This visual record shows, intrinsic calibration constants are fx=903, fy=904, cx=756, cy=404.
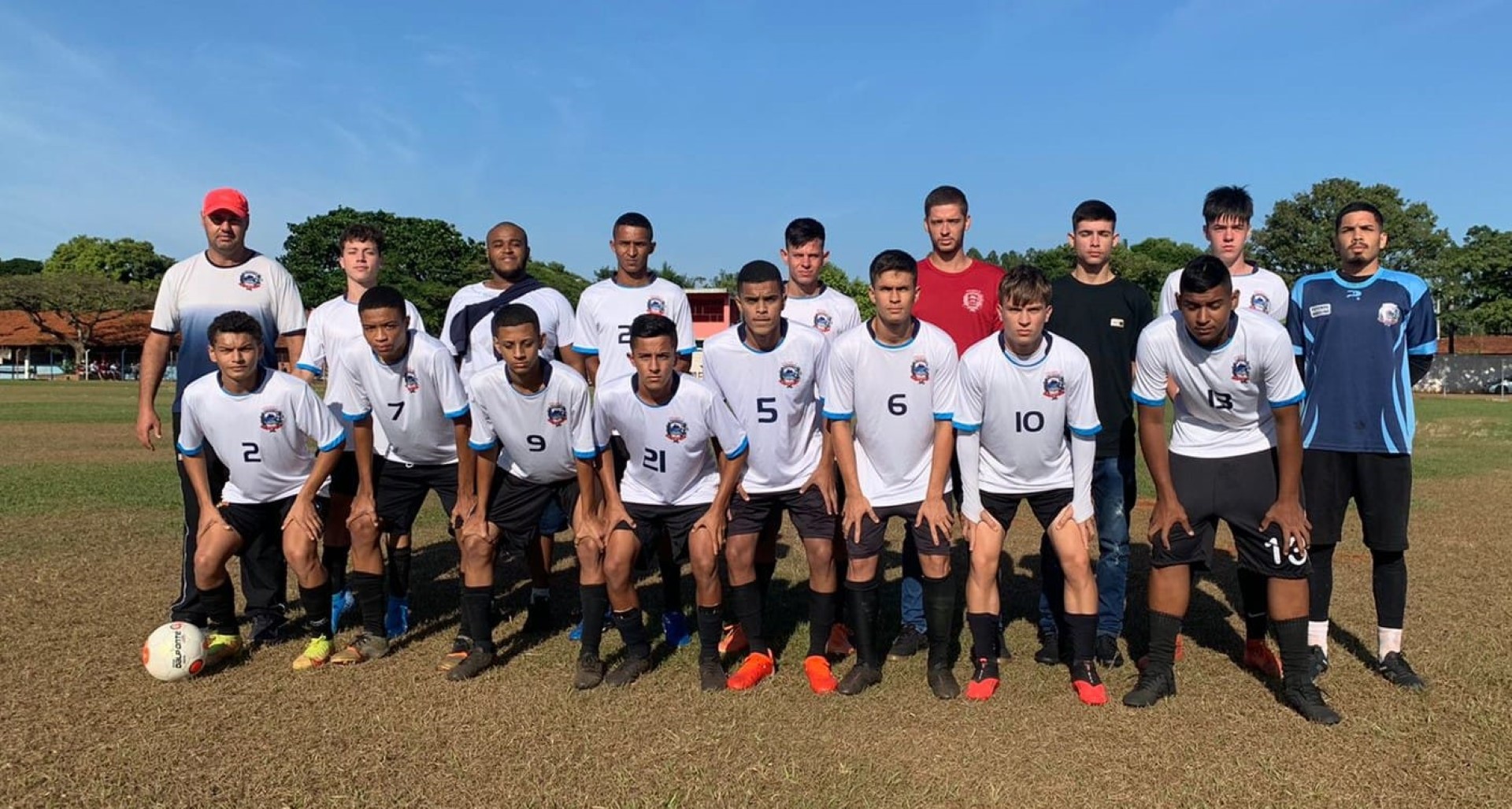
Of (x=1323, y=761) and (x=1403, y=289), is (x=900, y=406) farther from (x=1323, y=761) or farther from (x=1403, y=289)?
(x=1403, y=289)

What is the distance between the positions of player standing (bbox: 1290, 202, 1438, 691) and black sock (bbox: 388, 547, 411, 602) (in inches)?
214

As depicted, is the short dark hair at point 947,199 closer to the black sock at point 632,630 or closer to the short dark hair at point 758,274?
the short dark hair at point 758,274

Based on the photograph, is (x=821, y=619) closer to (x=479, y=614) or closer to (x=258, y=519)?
(x=479, y=614)

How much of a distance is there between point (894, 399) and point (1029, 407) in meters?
0.70

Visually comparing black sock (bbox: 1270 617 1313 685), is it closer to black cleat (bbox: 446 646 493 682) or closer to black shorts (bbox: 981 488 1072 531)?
black shorts (bbox: 981 488 1072 531)

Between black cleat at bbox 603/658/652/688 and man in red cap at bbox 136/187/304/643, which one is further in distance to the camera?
man in red cap at bbox 136/187/304/643

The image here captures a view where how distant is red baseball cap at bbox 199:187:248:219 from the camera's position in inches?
221

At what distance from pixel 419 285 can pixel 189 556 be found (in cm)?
5387

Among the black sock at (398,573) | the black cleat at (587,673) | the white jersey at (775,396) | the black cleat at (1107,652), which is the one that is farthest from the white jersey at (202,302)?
the black cleat at (1107,652)

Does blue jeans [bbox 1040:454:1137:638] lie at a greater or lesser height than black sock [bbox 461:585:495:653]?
greater

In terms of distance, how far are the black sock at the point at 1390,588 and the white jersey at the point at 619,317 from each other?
420 centimetres

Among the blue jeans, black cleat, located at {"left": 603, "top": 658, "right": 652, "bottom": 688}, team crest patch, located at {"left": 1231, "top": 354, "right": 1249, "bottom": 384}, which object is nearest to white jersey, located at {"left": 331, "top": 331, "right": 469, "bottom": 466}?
black cleat, located at {"left": 603, "top": 658, "right": 652, "bottom": 688}

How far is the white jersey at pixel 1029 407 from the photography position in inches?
183

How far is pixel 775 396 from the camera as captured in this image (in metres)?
5.05
